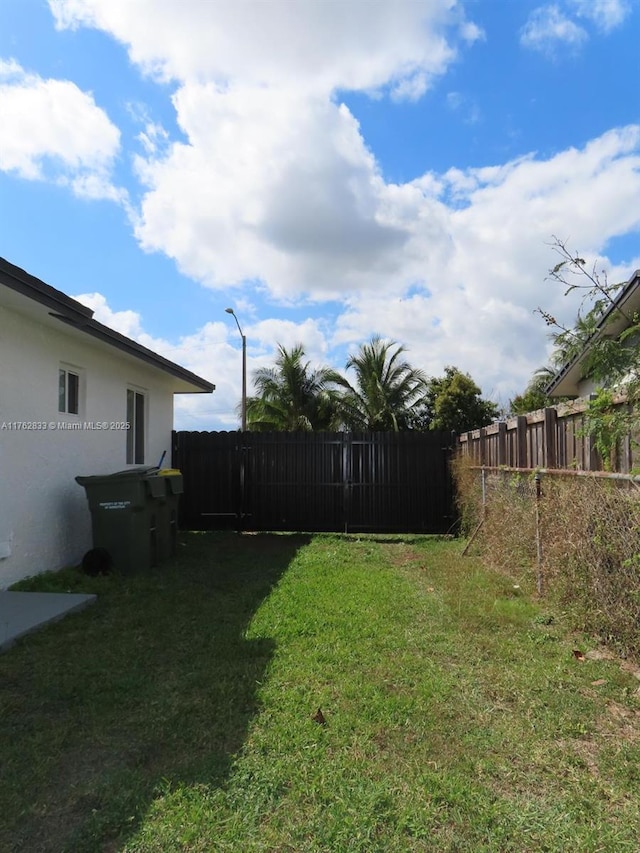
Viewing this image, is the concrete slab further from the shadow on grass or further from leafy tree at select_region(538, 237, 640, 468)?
leafy tree at select_region(538, 237, 640, 468)

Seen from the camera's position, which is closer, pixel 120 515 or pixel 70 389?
pixel 120 515

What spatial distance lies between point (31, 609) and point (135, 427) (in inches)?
186

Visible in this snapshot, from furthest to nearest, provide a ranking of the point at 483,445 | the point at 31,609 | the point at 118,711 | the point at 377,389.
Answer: the point at 377,389 < the point at 483,445 < the point at 31,609 < the point at 118,711

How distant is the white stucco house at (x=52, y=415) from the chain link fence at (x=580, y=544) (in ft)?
16.2

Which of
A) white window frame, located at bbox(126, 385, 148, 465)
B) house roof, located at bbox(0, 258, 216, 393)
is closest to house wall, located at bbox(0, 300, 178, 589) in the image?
house roof, located at bbox(0, 258, 216, 393)

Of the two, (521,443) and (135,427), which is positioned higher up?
(135,427)

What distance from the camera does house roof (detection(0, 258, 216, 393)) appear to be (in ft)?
15.1

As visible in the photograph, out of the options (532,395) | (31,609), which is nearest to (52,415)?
(31,609)

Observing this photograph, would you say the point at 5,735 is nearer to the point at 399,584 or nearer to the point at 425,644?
the point at 425,644

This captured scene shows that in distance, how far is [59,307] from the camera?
5305 mm

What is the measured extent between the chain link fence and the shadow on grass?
7.88 ft

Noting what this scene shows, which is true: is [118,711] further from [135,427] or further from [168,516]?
[135,427]

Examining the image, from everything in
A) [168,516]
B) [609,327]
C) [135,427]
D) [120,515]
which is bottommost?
[168,516]

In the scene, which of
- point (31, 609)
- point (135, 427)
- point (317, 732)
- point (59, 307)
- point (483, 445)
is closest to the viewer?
point (317, 732)
